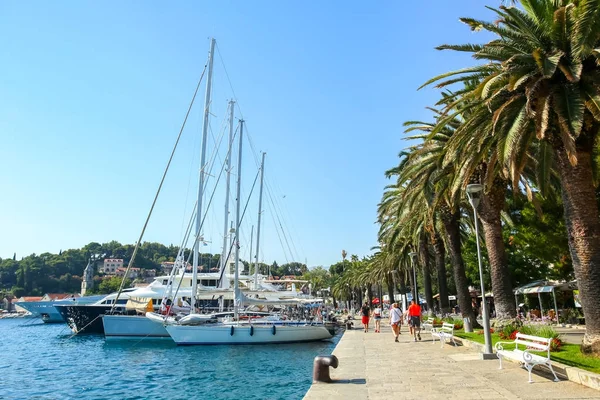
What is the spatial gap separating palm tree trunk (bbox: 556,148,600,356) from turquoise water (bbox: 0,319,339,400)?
28.6 ft

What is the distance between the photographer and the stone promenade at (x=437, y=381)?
8273 mm

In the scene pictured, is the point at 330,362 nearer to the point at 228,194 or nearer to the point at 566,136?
the point at 566,136

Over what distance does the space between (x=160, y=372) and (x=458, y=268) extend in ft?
51.2

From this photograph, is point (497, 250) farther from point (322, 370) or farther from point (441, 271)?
point (441, 271)

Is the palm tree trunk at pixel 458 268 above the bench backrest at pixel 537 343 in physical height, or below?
above

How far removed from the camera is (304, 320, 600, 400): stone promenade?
8273 mm

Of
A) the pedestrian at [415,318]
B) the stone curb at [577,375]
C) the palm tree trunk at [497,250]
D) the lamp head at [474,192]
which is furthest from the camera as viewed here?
the pedestrian at [415,318]

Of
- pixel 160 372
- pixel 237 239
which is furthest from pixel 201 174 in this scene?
pixel 160 372

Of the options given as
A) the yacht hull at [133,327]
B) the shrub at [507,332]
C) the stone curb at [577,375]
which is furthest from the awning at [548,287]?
the yacht hull at [133,327]

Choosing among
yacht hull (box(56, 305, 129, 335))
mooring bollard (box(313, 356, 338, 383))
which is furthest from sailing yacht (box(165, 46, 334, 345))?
mooring bollard (box(313, 356, 338, 383))

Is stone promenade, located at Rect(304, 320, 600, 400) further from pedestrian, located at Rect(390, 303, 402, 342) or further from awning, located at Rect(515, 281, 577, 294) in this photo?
awning, located at Rect(515, 281, 577, 294)

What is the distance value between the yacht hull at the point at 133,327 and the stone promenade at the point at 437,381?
24.8 meters

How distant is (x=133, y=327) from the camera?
3544 cm

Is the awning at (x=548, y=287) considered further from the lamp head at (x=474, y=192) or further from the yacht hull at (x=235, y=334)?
the lamp head at (x=474, y=192)
